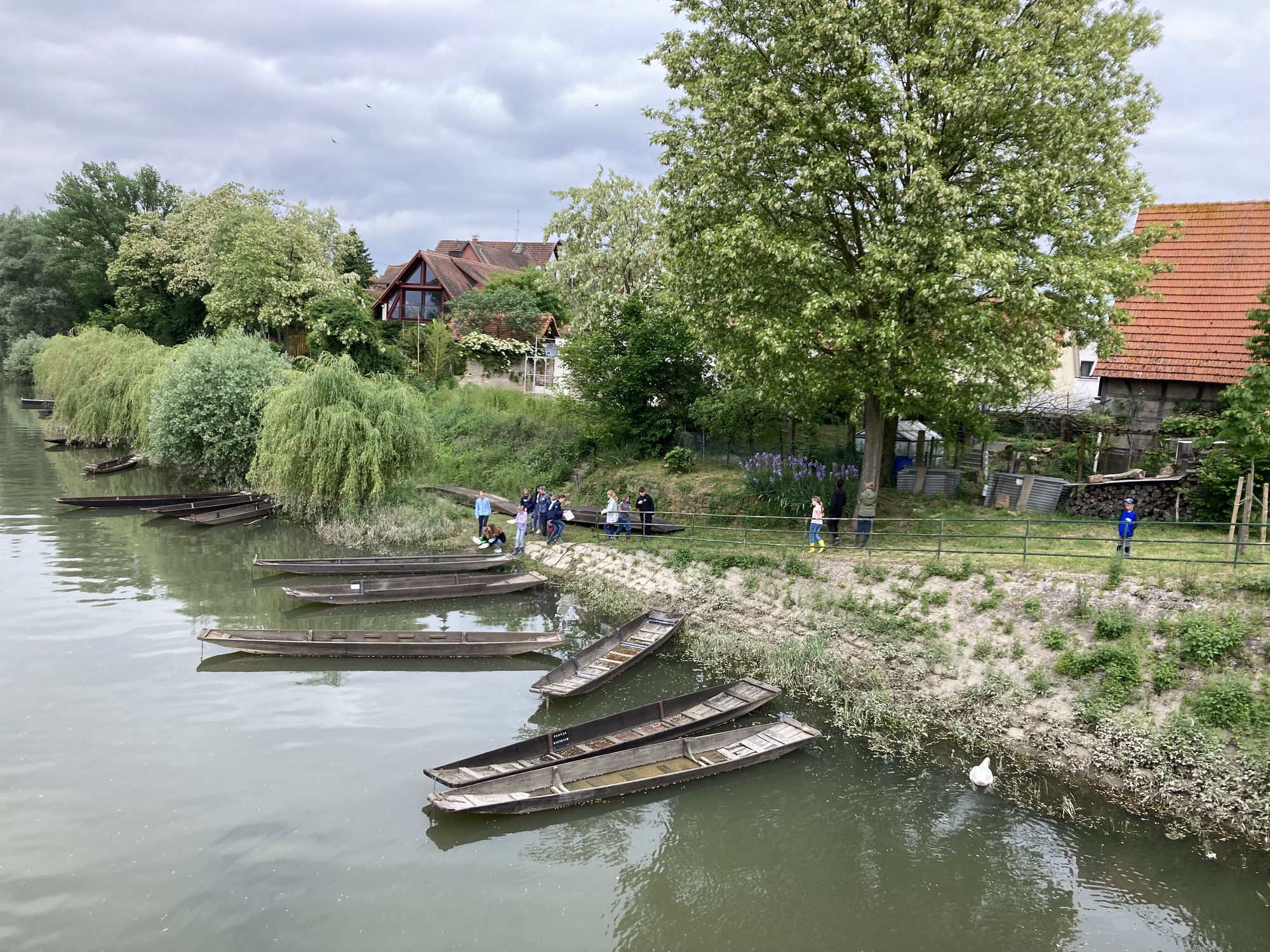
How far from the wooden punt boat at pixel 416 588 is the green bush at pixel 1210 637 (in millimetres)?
14071

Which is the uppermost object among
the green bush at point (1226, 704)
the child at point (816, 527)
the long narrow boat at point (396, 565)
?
the child at point (816, 527)

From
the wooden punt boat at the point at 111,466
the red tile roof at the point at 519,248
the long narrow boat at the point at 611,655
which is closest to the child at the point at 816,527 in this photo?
the long narrow boat at the point at 611,655

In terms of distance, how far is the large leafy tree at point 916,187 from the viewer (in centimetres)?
1520

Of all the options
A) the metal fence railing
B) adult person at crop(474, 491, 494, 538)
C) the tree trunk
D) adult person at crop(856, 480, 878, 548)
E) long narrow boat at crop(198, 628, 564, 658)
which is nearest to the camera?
the metal fence railing

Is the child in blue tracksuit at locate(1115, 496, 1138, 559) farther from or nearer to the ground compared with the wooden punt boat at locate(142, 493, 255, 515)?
farther from the ground

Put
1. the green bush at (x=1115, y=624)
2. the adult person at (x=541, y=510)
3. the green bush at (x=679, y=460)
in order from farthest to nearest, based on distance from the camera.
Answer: the green bush at (x=679, y=460) → the adult person at (x=541, y=510) → the green bush at (x=1115, y=624)

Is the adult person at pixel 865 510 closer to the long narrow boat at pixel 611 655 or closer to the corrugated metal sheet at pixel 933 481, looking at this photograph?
the corrugated metal sheet at pixel 933 481

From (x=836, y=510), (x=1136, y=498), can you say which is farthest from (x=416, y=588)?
(x=1136, y=498)

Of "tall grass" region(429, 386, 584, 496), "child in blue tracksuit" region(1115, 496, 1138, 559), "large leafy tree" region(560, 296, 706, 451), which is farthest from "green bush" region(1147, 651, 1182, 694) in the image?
"tall grass" region(429, 386, 584, 496)

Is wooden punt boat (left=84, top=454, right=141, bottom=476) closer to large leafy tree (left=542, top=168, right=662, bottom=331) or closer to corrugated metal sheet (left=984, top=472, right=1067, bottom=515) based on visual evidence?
large leafy tree (left=542, top=168, right=662, bottom=331)

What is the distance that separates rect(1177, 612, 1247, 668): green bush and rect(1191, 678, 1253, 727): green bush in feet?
1.62

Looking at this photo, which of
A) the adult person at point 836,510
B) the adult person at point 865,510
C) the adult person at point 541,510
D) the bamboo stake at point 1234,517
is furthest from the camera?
the adult person at point 541,510

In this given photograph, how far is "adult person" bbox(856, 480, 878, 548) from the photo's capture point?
1803 centimetres

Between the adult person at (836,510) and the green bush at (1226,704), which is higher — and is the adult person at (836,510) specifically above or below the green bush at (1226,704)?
above
